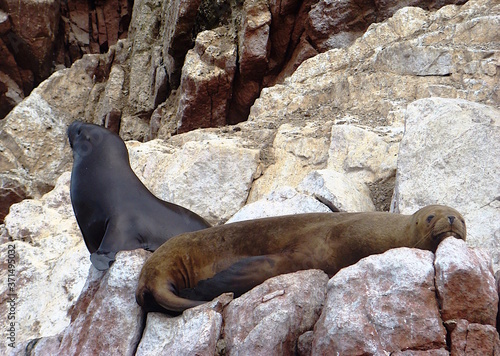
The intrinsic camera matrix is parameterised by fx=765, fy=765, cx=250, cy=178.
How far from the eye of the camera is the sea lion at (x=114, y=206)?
6543 mm

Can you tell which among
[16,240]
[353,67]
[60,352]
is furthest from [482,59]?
[60,352]

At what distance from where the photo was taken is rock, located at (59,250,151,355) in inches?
179

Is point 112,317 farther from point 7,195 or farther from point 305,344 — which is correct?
point 7,195

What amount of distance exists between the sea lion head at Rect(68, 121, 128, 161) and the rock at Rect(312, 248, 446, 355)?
389cm

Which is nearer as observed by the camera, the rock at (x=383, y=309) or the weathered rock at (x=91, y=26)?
the rock at (x=383, y=309)

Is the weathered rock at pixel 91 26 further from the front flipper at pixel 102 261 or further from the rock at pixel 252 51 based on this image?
the front flipper at pixel 102 261

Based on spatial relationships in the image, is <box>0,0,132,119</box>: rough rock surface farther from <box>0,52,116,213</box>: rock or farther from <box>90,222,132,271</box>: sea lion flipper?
<box>90,222,132,271</box>: sea lion flipper

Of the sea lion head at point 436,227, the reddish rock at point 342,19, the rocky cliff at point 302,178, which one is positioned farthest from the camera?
the reddish rock at point 342,19

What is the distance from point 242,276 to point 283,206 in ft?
6.35

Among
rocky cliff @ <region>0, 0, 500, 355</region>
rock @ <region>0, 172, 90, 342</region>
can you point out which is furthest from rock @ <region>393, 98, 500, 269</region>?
rock @ <region>0, 172, 90, 342</region>

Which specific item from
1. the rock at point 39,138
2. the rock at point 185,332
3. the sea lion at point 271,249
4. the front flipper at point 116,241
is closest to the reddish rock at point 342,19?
the rock at point 39,138

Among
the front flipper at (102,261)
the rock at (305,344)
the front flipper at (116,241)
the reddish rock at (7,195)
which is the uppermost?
the rock at (305,344)

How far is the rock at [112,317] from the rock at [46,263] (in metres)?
2.06

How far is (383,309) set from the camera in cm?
365
